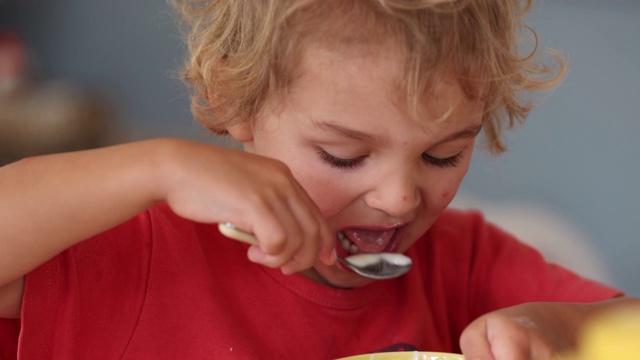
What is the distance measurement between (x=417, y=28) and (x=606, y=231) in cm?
121

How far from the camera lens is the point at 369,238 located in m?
0.92

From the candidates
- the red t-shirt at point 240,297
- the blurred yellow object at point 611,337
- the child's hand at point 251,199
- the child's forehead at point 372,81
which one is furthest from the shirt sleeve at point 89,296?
the blurred yellow object at point 611,337

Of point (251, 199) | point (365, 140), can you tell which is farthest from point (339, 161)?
point (251, 199)

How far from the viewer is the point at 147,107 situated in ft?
7.86

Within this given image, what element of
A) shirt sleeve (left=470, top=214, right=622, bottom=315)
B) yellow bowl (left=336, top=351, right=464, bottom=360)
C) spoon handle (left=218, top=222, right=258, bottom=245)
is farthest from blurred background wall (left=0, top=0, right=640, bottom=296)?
spoon handle (left=218, top=222, right=258, bottom=245)

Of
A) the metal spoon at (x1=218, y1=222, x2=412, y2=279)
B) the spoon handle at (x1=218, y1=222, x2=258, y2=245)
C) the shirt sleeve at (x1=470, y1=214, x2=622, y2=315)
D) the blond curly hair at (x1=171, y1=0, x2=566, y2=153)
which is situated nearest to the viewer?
the spoon handle at (x1=218, y1=222, x2=258, y2=245)

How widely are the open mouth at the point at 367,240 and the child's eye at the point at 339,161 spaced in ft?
0.31

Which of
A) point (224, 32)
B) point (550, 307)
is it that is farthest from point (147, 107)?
point (550, 307)

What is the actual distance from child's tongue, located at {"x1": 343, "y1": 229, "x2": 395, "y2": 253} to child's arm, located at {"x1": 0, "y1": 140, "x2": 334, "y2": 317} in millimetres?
181

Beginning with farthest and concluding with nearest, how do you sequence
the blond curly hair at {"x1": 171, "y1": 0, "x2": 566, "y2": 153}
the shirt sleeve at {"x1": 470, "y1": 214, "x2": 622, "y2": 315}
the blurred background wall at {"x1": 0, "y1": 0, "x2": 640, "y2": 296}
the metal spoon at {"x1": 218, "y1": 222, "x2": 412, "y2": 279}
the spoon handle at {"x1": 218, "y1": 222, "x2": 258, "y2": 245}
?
the blurred background wall at {"x1": 0, "y1": 0, "x2": 640, "y2": 296}, the shirt sleeve at {"x1": 470, "y1": 214, "x2": 622, "y2": 315}, the metal spoon at {"x1": 218, "y1": 222, "x2": 412, "y2": 279}, the blond curly hair at {"x1": 171, "y1": 0, "x2": 566, "y2": 153}, the spoon handle at {"x1": 218, "y1": 222, "x2": 258, "y2": 245}

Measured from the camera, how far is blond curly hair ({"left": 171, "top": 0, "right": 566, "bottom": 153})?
2.61 feet

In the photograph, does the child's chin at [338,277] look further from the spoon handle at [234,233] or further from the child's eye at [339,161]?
the spoon handle at [234,233]

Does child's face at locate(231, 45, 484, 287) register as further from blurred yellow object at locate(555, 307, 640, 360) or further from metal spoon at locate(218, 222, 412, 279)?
blurred yellow object at locate(555, 307, 640, 360)

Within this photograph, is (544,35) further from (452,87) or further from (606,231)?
(452,87)
